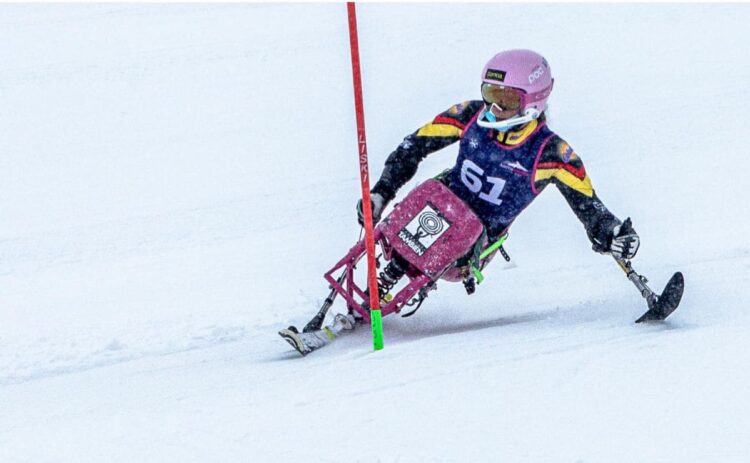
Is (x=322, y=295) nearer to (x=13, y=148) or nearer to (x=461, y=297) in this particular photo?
(x=461, y=297)

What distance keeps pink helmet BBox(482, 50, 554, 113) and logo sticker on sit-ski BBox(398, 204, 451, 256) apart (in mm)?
778

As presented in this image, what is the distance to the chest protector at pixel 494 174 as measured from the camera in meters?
5.38

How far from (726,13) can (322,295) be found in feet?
25.2

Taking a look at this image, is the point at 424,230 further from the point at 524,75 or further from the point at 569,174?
the point at 524,75

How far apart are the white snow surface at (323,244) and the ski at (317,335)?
98mm

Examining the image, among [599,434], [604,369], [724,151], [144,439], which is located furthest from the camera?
[724,151]

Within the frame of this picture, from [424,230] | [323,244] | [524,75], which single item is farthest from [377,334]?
[323,244]

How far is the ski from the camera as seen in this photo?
520 cm

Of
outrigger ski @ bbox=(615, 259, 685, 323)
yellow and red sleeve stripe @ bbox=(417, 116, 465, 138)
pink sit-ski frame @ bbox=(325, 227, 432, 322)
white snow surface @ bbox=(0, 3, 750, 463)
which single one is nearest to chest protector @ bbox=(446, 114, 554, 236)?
yellow and red sleeve stripe @ bbox=(417, 116, 465, 138)

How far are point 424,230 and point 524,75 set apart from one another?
3.42ft

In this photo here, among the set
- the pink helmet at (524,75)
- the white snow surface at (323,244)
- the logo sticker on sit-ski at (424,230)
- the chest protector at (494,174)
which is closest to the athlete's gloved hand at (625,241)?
the white snow surface at (323,244)

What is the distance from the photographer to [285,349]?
549 cm

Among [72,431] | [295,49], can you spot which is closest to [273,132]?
[295,49]

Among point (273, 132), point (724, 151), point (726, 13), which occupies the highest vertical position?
point (726, 13)
